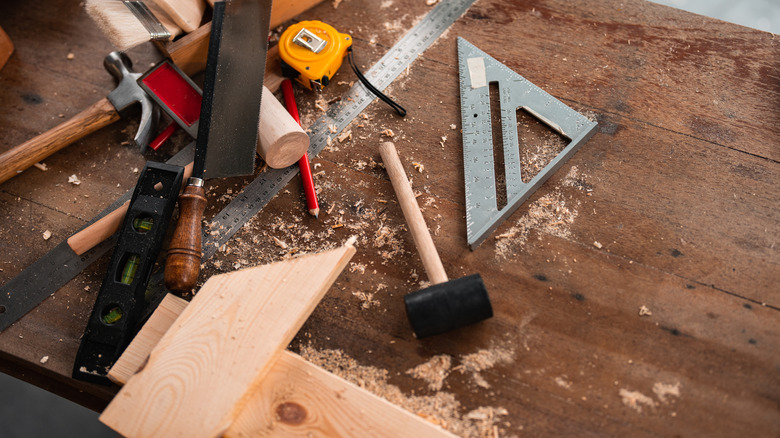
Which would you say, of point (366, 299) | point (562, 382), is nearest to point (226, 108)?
point (366, 299)

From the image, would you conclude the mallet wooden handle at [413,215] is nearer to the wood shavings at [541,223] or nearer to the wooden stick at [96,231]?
the wood shavings at [541,223]

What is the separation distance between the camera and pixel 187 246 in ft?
4.57

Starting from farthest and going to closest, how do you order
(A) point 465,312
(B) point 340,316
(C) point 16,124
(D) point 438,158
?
(C) point 16,124 < (D) point 438,158 < (B) point 340,316 < (A) point 465,312

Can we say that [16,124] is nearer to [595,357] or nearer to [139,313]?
[139,313]

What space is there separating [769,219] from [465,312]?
1.04 meters

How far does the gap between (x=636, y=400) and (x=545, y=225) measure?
0.56 m

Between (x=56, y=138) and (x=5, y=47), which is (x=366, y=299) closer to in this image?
(x=56, y=138)

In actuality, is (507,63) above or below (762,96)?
above

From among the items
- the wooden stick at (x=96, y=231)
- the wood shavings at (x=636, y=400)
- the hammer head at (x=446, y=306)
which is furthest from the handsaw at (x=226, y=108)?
the wood shavings at (x=636, y=400)

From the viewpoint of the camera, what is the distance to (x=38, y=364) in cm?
142

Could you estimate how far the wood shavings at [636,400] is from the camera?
4.28ft

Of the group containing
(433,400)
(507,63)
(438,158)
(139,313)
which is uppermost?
(507,63)

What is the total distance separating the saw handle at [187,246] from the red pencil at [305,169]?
0.32 m

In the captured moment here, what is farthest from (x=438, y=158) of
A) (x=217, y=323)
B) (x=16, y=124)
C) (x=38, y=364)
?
(x=16, y=124)
